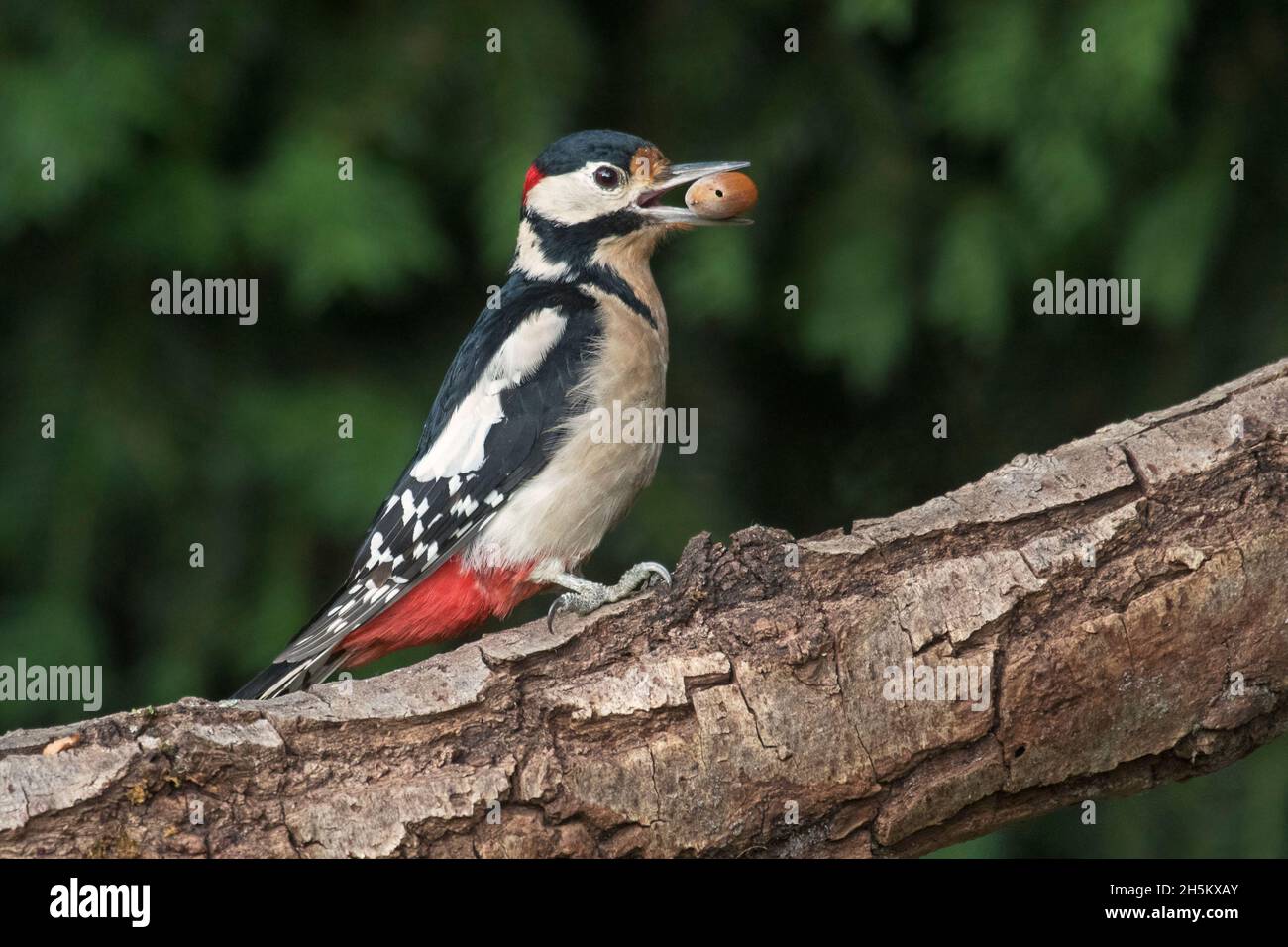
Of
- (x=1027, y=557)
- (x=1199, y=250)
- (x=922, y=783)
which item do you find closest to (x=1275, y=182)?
(x=1199, y=250)

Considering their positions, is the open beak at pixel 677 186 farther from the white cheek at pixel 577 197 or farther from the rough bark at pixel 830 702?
the rough bark at pixel 830 702

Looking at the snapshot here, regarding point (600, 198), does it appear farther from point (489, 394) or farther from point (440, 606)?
point (440, 606)

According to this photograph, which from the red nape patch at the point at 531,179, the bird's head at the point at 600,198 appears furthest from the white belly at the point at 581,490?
the red nape patch at the point at 531,179

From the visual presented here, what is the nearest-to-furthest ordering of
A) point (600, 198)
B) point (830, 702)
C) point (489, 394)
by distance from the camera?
point (830, 702), point (489, 394), point (600, 198)

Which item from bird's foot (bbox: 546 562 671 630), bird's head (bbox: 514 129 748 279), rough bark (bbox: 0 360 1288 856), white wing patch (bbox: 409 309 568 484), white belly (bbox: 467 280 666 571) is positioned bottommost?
rough bark (bbox: 0 360 1288 856)

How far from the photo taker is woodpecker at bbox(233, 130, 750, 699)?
311 cm

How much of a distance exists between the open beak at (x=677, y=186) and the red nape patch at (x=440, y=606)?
3.00ft

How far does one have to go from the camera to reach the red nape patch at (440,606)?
125 inches

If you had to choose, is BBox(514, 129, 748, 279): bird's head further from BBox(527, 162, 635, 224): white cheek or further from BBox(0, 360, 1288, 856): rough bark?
BBox(0, 360, 1288, 856): rough bark

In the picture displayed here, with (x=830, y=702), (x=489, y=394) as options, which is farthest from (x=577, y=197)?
(x=830, y=702)

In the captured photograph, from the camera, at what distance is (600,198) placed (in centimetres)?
346

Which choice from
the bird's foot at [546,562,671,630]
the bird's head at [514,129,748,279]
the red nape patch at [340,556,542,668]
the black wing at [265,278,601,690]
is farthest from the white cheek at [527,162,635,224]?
the bird's foot at [546,562,671,630]

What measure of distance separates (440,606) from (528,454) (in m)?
0.39

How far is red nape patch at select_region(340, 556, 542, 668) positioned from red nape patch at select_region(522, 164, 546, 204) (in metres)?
0.96
